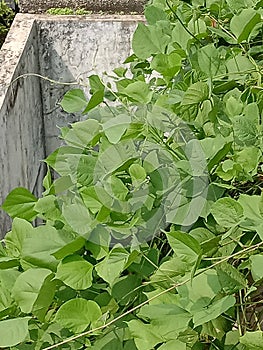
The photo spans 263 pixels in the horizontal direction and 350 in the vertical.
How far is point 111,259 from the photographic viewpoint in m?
0.81

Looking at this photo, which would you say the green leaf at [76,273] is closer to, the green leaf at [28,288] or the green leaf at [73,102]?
the green leaf at [28,288]

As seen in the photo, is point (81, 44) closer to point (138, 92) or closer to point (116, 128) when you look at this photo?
point (138, 92)

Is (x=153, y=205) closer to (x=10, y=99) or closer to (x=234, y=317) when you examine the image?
(x=234, y=317)

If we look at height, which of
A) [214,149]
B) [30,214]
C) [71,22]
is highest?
[214,149]

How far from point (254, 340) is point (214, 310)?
54 mm

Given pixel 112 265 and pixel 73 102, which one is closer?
pixel 112 265

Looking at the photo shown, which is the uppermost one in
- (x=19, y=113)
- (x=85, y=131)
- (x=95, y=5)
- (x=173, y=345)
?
(x=85, y=131)

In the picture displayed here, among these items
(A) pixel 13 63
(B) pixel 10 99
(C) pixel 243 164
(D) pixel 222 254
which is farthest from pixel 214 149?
(A) pixel 13 63

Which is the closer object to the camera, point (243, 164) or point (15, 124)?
point (243, 164)

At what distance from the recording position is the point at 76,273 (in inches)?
31.6

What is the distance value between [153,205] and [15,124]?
1.55 m

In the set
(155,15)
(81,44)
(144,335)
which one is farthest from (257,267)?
(81,44)

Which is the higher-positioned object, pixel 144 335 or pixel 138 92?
pixel 138 92

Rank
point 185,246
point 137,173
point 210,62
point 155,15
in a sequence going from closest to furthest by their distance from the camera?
point 185,246 < point 137,173 < point 210,62 < point 155,15
